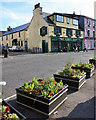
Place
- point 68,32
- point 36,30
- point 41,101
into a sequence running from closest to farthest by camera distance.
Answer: point 41,101 → point 36,30 → point 68,32

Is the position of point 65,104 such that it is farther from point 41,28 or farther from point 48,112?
point 41,28

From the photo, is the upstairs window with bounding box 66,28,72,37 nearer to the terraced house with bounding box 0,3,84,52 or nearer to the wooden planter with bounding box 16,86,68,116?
the terraced house with bounding box 0,3,84,52

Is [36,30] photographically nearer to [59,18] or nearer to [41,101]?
[59,18]

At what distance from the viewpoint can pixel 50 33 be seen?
27453 mm

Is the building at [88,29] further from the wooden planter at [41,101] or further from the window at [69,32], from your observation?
the wooden planter at [41,101]

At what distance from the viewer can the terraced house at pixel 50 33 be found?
91.5ft

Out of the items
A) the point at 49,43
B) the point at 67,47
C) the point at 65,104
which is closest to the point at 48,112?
the point at 65,104

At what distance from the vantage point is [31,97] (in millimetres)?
3357

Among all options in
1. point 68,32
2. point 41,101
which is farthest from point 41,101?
point 68,32

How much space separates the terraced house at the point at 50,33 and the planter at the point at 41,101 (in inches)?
957

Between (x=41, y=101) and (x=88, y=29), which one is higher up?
(x=88, y=29)

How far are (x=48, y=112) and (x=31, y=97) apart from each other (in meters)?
0.64

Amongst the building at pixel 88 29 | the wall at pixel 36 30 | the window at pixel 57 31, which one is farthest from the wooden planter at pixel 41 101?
the building at pixel 88 29

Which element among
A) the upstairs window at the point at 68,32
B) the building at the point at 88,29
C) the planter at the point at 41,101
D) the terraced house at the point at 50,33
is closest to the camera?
the planter at the point at 41,101
